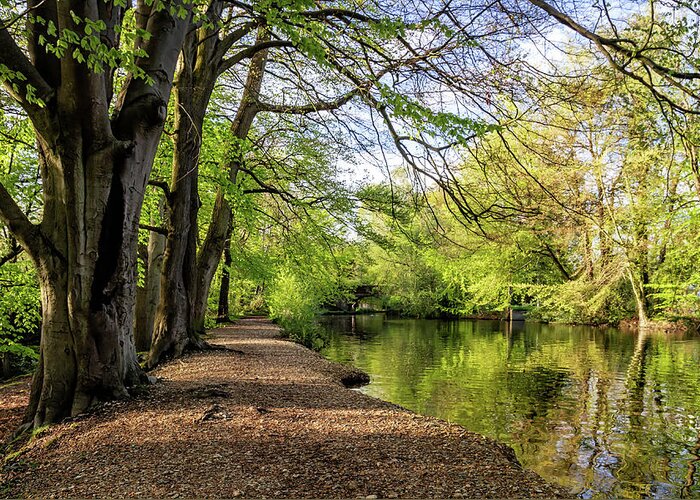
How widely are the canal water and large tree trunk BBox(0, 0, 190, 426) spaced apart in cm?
494

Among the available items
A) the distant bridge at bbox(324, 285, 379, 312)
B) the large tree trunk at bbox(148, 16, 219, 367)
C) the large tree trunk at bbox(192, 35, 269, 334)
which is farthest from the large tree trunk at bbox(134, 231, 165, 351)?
the distant bridge at bbox(324, 285, 379, 312)

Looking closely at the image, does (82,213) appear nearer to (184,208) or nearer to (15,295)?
(184,208)

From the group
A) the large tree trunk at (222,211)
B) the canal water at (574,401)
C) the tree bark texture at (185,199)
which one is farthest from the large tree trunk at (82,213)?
the large tree trunk at (222,211)

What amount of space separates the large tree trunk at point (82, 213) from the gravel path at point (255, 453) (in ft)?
1.73

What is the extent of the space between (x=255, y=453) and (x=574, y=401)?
7.18 metres

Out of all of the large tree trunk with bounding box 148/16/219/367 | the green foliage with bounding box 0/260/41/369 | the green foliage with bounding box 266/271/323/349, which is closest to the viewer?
the green foliage with bounding box 0/260/41/369

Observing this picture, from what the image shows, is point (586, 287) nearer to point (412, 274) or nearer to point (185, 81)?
point (412, 274)

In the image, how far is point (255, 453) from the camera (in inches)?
164

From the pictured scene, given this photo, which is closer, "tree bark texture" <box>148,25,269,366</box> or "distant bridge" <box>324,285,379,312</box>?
"tree bark texture" <box>148,25,269,366</box>

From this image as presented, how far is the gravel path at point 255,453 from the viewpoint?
3.55 metres

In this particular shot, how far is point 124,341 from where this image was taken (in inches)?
228

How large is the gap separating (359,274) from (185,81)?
117ft

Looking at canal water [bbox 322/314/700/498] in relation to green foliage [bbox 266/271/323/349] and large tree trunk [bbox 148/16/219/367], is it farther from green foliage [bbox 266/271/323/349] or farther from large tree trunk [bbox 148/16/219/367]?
large tree trunk [bbox 148/16/219/367]

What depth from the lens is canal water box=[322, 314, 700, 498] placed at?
5652 mm
